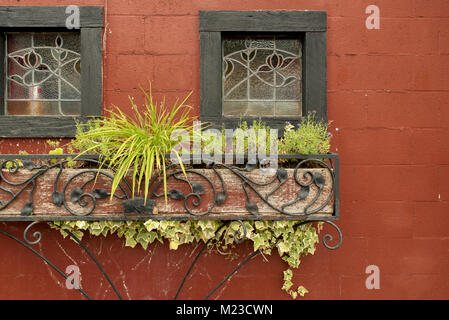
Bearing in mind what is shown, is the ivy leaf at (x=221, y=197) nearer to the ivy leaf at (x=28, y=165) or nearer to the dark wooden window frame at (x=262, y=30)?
the dark wooden window frame at (x=262, y=30)

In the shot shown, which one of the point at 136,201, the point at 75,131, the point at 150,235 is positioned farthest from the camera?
the point at 75,131

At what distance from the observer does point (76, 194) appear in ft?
6.88

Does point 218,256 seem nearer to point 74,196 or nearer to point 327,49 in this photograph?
point 74,196

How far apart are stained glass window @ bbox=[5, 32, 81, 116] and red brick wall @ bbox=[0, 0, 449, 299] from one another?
0.29m

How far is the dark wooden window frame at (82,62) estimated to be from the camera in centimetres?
256

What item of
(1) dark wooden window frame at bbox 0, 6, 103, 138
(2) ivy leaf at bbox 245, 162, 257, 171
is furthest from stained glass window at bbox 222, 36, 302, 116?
(1) dark wooden window frame at bbox 0, 6, 103, 138

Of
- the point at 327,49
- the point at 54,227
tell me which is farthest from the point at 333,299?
the point at 54,227

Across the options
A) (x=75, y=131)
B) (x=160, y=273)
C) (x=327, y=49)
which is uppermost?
(x=327, y=49)

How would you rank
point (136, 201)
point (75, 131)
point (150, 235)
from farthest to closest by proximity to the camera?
point (75, 131) < point (150, 235) < point (136, 201)

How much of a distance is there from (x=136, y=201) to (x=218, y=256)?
0.89 metres

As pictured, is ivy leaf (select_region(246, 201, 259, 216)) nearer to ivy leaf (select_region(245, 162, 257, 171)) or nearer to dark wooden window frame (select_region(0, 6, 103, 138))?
ivy leaf (select_region(245, 162, 257, 171))

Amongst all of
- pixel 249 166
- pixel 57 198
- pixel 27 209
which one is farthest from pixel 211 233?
pixel 27 209

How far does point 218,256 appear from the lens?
8.61 feet

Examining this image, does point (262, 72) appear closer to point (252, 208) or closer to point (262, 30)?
point (262, 30)
